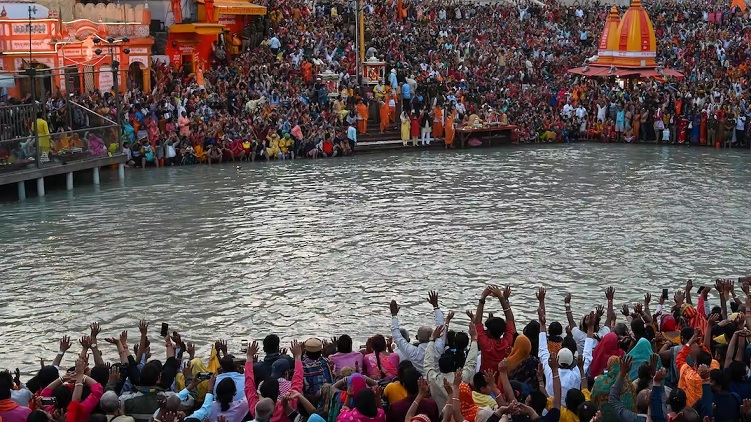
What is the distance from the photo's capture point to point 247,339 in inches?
496

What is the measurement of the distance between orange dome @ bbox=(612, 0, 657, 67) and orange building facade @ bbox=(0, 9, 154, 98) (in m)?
14.7

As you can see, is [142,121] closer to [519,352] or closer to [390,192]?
[390,192]

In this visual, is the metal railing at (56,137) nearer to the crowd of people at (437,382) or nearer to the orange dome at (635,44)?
the crowd of people at (437,382)

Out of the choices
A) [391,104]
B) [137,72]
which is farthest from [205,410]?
[137,72]

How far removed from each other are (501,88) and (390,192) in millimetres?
12805

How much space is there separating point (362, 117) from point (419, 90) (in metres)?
2.77

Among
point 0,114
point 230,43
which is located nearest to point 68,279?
point 0,114

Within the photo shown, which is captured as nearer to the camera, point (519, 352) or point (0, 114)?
point (519, 352)

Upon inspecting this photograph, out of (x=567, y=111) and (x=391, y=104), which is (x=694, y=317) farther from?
(x=567, y=111)

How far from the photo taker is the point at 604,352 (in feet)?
29.8

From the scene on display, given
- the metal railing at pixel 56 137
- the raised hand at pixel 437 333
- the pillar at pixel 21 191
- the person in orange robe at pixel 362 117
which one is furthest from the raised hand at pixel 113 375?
the person in orange robe at pixel 362 117

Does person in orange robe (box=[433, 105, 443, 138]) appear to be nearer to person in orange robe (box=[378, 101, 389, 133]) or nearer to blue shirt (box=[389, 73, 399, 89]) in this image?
person in orange robe (box=[378, 101, 389, 133])

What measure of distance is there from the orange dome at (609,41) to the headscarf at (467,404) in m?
28.8

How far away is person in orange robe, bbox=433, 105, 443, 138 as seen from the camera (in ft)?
98.4
